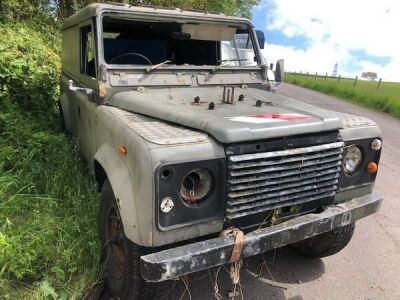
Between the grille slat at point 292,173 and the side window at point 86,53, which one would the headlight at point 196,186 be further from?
the side window at point 86,53

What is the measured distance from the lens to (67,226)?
3.22 m

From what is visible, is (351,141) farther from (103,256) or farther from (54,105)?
(54,105)

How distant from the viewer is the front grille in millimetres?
Result: 2326

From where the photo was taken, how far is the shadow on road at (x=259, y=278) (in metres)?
3.06

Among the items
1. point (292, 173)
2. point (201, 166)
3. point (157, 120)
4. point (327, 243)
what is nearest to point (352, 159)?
point (292, 173)

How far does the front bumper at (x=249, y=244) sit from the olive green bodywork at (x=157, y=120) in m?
0.10

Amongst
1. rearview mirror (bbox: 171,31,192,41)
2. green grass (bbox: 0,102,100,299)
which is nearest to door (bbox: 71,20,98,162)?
green grass (bbox: 0,102,100,299)

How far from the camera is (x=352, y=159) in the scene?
2.97 metres

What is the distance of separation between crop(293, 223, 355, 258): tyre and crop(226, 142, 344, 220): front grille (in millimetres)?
681

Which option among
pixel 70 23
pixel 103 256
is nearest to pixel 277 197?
pixel 103 256

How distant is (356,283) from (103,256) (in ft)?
6.39

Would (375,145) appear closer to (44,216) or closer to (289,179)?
(289,179)

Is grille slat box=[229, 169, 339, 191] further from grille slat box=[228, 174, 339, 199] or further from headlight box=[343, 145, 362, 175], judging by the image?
headlight box=[343, 145, 362, 175]

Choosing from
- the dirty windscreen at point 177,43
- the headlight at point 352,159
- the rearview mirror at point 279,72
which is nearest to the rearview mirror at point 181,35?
the dirty windscreen at point 177,43
